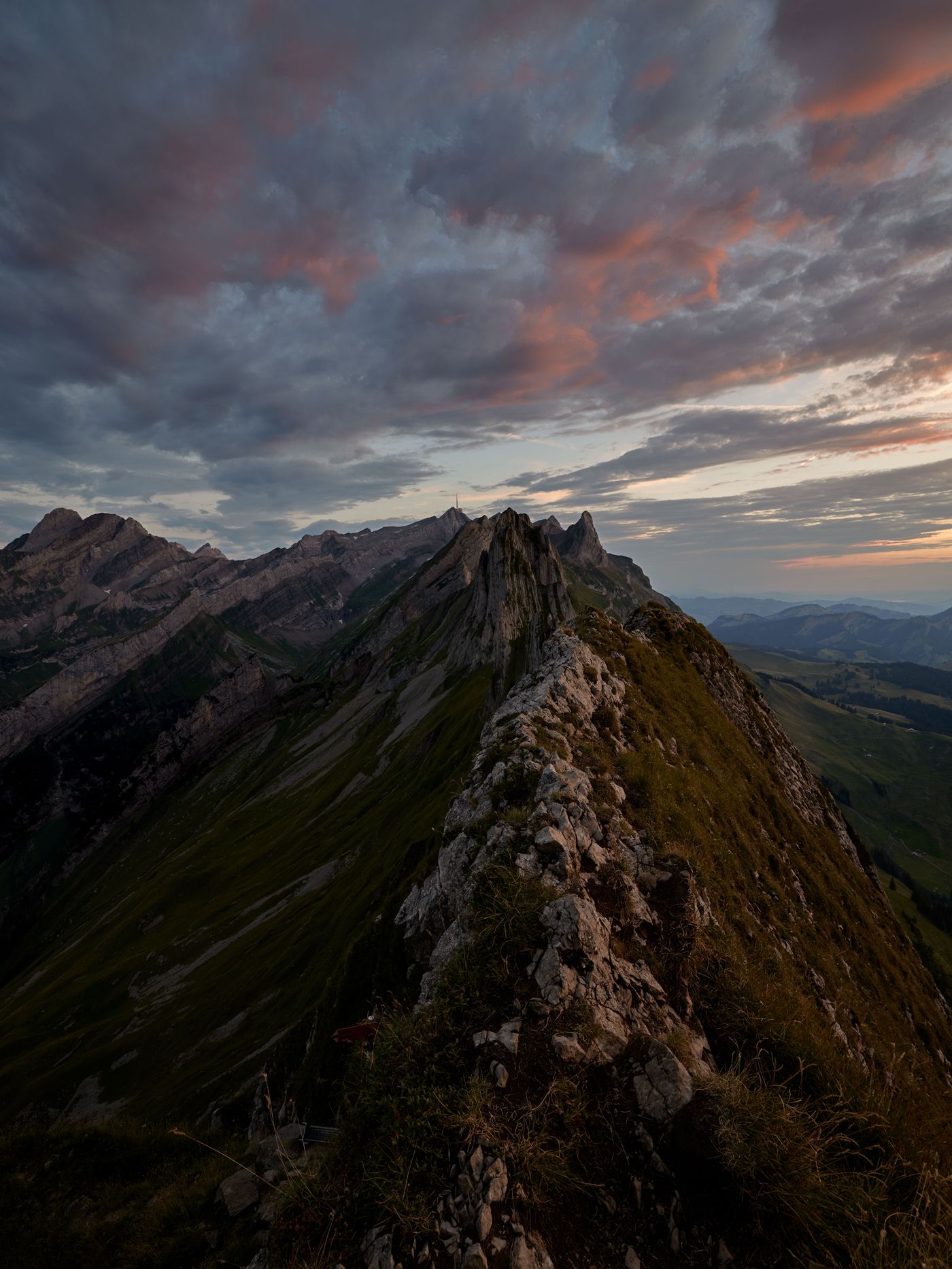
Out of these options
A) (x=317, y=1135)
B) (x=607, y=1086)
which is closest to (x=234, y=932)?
(x=317, y=1135)

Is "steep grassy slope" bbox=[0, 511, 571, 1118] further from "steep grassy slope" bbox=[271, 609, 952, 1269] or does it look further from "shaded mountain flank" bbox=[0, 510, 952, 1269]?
"steep grassy slope" bbox=[271, 609, 952, 1269]

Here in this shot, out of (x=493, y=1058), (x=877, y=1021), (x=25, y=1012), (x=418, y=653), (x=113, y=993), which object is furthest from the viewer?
(x=418, y=653)

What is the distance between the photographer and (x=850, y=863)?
46906mm

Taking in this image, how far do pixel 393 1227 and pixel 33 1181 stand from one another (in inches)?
584

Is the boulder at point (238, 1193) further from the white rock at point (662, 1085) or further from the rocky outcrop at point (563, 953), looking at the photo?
the white rock at point (662, 1085)

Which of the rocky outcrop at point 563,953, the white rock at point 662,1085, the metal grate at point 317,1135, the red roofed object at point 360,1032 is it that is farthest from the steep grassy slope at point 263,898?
the white rock at point 662,1085

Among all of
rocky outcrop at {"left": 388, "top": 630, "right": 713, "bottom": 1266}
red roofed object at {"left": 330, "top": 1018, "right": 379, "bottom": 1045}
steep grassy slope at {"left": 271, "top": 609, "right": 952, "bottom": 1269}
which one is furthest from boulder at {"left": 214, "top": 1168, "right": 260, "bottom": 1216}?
rocky outcrop at {"left": 388, "top": 630, "right": 713, "bottom": 1266}

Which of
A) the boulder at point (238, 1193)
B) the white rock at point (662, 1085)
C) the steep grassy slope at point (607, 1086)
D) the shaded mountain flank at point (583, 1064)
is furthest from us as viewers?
the boulder at point (238, 1193)

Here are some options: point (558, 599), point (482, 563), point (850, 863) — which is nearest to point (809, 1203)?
point (850, 863)

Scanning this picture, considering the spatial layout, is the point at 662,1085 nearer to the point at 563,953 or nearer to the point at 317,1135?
the point at 563,953

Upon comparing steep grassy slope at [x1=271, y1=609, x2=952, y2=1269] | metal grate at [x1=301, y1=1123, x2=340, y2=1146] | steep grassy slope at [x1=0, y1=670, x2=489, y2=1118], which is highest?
steep grassy slope at [x1=271, y1=609, x2=952, y2=1269]

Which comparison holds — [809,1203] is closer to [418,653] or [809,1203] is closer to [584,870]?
[584,870]

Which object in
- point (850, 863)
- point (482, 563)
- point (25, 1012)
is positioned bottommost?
point (25, 1012)

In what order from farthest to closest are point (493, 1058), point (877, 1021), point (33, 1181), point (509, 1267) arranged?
point (877, 1021)
point (33, 1181)
point (493, 1058)
point (509, 1267)
